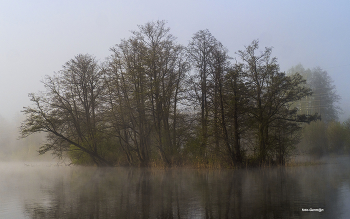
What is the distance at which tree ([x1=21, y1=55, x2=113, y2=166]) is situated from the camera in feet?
97.7

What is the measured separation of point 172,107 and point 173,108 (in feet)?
0.43

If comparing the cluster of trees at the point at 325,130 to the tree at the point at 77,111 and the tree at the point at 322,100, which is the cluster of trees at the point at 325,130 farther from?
the tree at the point at 77,111

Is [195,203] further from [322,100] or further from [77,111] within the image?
[322,100]

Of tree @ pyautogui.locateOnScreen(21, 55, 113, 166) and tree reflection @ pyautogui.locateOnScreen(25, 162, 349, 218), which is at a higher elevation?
tree @ pyautogui.locateOnScreen(21, 55, 113, 166)

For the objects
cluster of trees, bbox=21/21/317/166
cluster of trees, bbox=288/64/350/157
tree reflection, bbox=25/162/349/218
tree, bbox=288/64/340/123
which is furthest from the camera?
tree, bbox=288/64/340/123

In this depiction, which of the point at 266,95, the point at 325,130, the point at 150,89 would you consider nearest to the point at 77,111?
the point at 150,89

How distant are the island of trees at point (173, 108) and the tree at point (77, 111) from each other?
0.34 feet

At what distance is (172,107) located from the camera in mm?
28578

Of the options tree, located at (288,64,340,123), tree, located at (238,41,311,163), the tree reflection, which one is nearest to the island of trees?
tree, located at (238,41,311,163)

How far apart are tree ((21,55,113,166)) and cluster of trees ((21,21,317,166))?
0.10 m

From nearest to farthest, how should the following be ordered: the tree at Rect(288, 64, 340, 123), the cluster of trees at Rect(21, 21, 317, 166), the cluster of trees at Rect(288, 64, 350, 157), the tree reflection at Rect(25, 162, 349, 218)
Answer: the tree reflection at Rect(25, 162, 349, 218) < the cluster of trees at Rect(21, 21, 317, 166) < the cluster of trees at Rect(288, 64, 350, 157) < the tree at Rect(288, 64, 340, 123)

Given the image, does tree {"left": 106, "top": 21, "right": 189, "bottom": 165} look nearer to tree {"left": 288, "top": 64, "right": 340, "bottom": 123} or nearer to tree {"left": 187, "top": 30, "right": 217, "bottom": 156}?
tree {"left": 187, "top": 30, "right": 217, "bottom": 156}

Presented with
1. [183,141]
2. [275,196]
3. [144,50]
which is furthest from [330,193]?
[144,50]

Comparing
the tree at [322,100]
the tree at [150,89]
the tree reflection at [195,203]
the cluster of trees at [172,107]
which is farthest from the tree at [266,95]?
the tree at [322,100]
